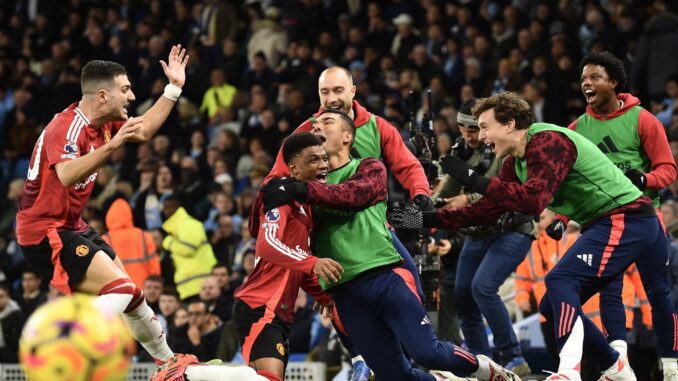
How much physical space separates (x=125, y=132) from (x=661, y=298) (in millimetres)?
3852

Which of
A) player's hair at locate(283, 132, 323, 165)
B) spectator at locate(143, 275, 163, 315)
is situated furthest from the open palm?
spectator at locate(143, 275, 163, 315)

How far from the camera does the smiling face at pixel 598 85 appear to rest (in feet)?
28.8

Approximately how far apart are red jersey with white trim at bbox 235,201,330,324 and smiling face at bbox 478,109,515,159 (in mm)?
1258

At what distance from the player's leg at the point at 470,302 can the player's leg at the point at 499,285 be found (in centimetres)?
12

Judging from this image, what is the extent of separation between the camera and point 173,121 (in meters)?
19.1

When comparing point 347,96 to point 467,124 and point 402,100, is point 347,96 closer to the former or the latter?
point 467,124

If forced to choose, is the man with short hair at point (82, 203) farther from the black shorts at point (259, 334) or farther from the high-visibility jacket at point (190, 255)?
the high-visibility jacket at point (190, 255)

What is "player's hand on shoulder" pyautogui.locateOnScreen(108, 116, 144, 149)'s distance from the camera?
7.43 meters

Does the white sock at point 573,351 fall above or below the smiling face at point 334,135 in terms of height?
below

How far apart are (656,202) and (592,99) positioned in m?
0.90

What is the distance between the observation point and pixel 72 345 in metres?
5.57

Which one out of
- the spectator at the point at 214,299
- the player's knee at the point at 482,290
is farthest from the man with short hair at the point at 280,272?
the spectator at the point at 214,299

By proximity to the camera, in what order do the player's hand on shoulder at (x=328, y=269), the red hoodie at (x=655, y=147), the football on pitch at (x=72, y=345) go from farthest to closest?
the red hoodie at (x=655, y=147), the player's hand on shoulder at (x=328, y=269), the football on pitch at (x=72, y=345)

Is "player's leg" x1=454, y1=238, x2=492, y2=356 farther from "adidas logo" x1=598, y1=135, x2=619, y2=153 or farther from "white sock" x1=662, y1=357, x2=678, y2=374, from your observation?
"white sock" x1=662, y1=357, x2=678, y2=374
